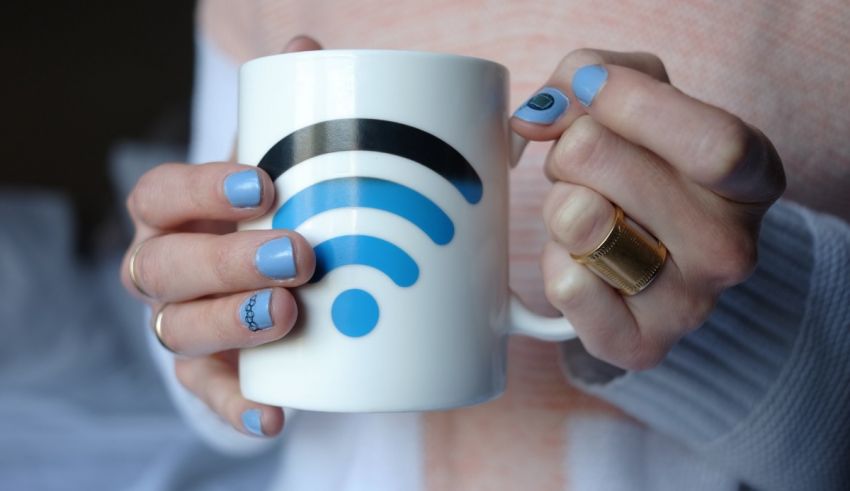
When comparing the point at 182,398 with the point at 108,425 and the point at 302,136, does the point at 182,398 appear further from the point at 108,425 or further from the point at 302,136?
the point at 108,425

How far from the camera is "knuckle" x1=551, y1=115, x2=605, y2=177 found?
433 mm

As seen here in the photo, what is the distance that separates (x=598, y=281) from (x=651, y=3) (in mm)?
353

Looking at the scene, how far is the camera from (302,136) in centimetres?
46

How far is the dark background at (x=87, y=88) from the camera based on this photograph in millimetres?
2420

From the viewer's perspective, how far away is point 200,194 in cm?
50

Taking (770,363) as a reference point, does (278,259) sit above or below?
above

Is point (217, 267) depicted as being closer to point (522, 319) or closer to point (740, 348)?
point (522, 319)

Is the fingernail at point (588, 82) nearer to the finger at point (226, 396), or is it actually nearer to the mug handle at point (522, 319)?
the mug handle at point (522, 319)

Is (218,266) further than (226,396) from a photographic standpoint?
No

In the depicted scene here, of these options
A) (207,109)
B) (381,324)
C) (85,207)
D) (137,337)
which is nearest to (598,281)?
(381,324)

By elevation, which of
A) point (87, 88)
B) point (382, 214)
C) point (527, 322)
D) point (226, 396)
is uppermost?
point (382, 214)

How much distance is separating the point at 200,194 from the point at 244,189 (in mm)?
54

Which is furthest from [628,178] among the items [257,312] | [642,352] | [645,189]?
[257,312]

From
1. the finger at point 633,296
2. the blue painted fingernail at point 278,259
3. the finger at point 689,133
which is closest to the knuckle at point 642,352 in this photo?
the finger at point 633,296
